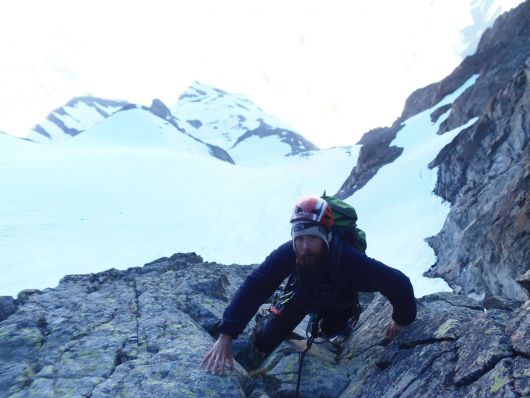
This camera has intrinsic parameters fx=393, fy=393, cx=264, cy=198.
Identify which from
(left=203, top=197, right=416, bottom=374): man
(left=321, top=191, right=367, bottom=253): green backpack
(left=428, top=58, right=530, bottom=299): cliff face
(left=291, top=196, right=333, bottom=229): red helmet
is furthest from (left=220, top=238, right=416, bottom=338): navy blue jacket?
(left=428, top=58, right=530, bottom=299): cliff face

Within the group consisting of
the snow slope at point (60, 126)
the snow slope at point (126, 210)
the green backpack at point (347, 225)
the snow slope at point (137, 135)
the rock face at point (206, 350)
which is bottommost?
the rock face at point (206, 350)

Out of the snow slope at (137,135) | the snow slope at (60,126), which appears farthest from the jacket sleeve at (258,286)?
the snow slope at (60,126)

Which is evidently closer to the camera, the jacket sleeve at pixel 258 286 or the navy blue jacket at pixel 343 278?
the navy blue jacket at pixel 343 278

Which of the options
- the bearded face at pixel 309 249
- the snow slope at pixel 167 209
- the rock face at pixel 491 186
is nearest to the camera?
the bearded face at pixel 309 249

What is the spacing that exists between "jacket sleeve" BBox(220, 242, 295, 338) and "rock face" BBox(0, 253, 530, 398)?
0.66 m

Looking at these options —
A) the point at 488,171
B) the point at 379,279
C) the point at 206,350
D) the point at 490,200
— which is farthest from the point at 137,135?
the point at 379,279

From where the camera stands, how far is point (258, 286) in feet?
15.4

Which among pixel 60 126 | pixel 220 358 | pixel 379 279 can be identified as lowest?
pixel 220 358

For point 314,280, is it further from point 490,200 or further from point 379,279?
point 490,200

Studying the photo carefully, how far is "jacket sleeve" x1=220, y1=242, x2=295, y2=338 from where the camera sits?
468 cm

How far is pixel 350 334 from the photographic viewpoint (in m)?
6.10

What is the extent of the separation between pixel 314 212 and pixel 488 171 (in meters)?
22.9

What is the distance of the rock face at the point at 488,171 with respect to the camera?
37.8 ft

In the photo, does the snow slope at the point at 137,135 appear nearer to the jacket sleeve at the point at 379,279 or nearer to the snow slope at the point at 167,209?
the snow slope at the point at 167,209
